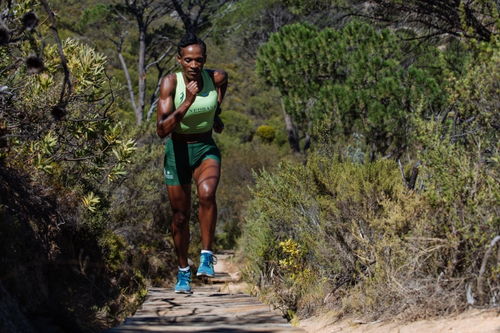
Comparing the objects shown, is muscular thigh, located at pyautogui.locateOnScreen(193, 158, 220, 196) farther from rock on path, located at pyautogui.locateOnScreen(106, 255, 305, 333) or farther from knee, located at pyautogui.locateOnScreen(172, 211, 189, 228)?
rock on path, located at pyautogui.locateOnScreen(106, 255, 305, 333)

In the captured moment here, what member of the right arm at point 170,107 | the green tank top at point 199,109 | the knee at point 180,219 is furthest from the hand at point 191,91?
the knee at point 180,219

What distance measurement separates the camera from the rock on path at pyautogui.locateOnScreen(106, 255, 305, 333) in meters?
3.43

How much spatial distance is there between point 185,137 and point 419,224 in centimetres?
219

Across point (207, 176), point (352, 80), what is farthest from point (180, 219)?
point (352, 80)

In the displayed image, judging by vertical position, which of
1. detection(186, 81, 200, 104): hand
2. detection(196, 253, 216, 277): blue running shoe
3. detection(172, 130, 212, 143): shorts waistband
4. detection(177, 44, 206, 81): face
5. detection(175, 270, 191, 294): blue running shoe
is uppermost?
detection(177, 44, 206, 81): face

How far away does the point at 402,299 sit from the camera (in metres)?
3.62

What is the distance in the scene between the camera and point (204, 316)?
3980 millimetres

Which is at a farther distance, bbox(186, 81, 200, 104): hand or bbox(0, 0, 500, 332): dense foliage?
bbox(186, 81, 200, 104): hand

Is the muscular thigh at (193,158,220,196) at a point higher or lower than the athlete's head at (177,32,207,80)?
lower

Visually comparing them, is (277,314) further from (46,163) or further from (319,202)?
(46,163)

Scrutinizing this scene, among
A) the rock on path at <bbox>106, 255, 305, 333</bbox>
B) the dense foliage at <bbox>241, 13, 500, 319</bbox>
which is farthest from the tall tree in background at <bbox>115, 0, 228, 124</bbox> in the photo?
the rock on path at <bbox>106, 255, 305, 333</bbox>

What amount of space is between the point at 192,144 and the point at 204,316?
1.77 metres

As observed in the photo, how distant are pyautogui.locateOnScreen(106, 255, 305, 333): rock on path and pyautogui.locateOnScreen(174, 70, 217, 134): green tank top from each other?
140cm

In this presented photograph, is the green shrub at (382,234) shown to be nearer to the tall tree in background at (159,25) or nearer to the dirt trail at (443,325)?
the dirt trail at (443,325)
